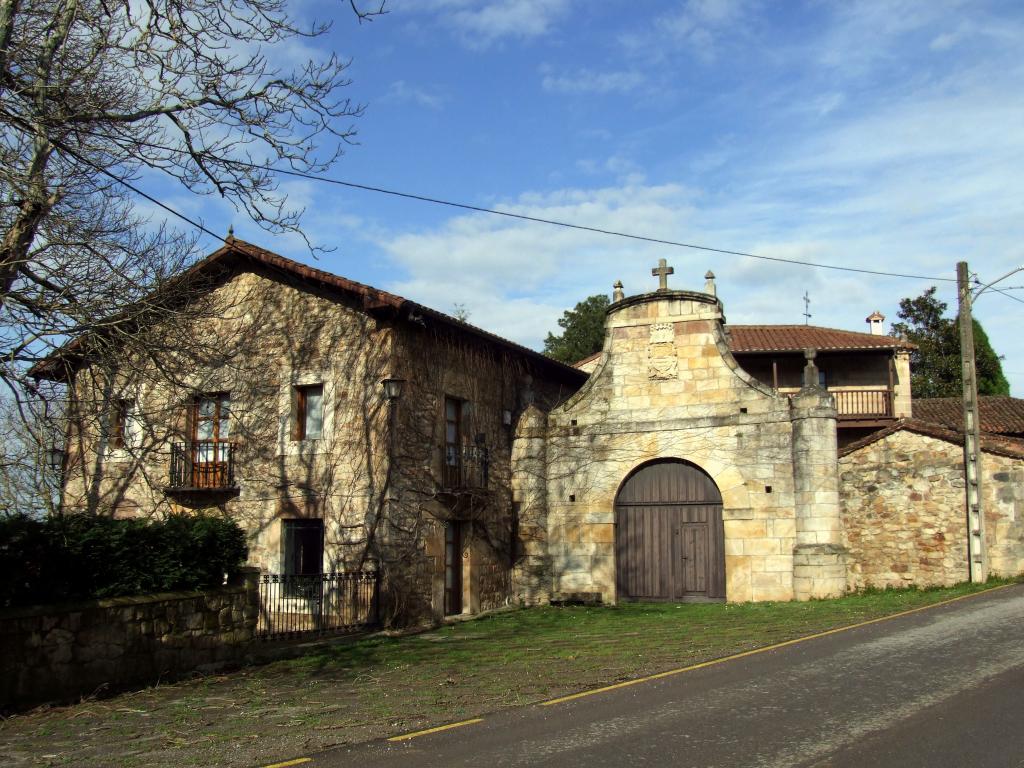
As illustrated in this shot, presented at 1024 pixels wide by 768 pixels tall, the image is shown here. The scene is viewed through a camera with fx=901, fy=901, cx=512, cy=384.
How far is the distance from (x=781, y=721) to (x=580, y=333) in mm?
44770

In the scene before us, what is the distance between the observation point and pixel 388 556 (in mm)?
15578

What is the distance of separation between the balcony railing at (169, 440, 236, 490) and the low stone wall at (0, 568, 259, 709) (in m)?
5.60

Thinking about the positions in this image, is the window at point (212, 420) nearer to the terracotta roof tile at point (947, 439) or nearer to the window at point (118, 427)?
the window at point (118, 427)

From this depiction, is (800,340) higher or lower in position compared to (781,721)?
higher

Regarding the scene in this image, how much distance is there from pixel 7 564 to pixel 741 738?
6890mm

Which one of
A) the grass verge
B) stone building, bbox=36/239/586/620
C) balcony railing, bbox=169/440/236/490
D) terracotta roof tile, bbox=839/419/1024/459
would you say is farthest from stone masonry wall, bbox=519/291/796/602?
balcony railing, bbox=169/440/236/490

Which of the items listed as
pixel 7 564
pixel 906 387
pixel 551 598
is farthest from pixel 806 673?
pixel 906 387

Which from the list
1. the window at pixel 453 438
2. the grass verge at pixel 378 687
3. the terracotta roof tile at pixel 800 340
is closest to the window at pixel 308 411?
the window at pixel 453 438

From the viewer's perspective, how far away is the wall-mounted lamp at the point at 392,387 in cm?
1573

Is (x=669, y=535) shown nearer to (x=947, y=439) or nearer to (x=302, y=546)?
(x=947, y=439)

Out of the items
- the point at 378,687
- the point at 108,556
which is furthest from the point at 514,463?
the point at 108,556

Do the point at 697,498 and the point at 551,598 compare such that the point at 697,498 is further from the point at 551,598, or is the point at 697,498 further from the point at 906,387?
the point at 906,387

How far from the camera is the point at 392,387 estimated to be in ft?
51.6

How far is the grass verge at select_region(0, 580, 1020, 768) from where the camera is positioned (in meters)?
7.14
